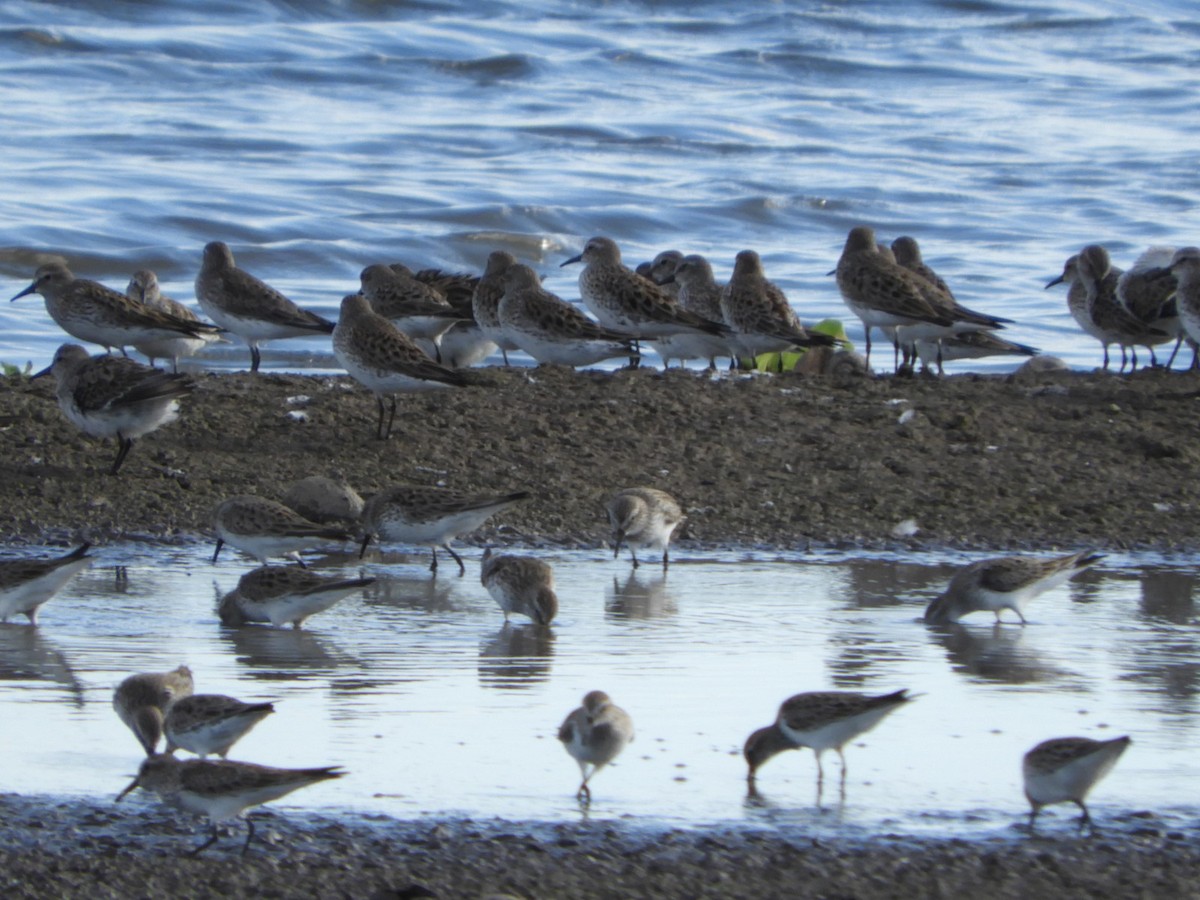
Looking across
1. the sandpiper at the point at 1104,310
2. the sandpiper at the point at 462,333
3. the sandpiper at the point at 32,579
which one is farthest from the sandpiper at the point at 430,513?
the sandpiper at the point at 1104,310

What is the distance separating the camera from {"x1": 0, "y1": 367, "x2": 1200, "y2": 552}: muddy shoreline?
10438 mm

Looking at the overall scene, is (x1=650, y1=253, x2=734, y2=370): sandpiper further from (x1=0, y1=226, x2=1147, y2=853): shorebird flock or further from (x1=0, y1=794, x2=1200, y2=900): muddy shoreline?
(x1=0, y1=794, x2=1200, y2=900): muddy shoreline

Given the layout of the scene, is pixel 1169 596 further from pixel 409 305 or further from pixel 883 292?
pixel 409 305

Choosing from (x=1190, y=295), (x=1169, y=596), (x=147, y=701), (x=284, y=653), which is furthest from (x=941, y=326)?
(x=147, y=701)

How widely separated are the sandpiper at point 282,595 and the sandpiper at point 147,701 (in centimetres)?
141

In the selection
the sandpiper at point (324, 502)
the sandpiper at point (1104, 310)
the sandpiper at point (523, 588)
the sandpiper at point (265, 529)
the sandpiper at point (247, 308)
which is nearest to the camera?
the sandpiper at point (523, 588)

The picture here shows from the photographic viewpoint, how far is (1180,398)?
42.5ft

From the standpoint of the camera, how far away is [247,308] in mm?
14102

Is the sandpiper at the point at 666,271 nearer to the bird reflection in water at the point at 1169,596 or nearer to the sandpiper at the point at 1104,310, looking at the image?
the sandpiper at the point at 1104,310

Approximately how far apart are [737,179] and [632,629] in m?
18.0

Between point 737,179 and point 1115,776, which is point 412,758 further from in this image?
point 737,179

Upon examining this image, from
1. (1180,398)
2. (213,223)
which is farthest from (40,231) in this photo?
(1180,398)

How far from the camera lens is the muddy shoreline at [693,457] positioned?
10.4 m

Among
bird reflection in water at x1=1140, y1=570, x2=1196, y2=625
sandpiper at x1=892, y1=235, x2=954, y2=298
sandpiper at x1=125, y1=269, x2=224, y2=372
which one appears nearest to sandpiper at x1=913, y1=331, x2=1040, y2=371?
sandpiper at x1=892, y1=235, x2=954, y2=298
